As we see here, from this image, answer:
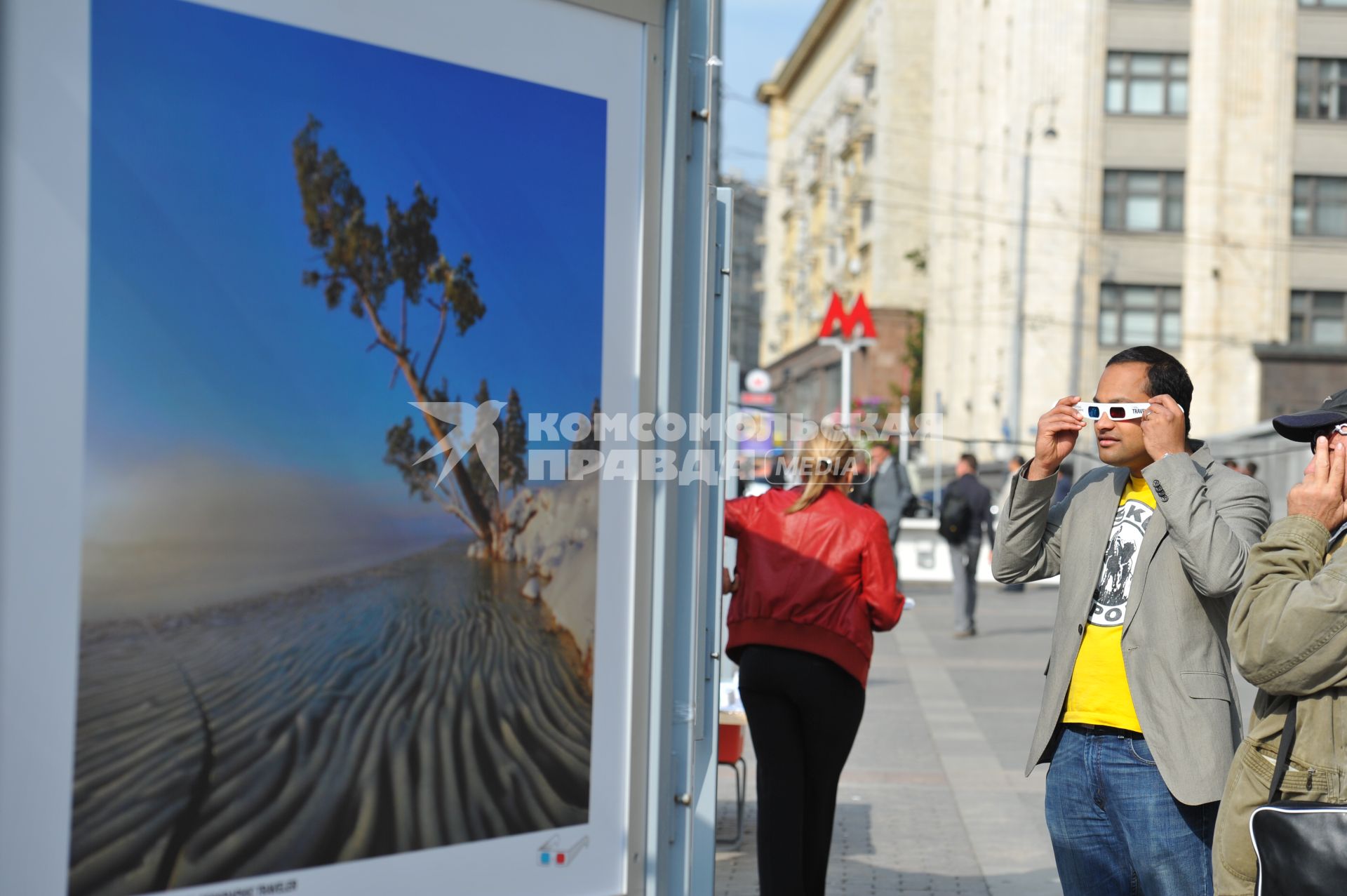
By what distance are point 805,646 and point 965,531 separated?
11559mm

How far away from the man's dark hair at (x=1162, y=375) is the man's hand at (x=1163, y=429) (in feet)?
0.18

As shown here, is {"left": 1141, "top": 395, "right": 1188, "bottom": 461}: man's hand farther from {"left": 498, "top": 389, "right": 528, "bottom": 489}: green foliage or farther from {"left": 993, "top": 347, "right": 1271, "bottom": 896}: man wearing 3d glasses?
{"left": 498, "top": 389, "right": 528, "bottom": 489}: green foliage

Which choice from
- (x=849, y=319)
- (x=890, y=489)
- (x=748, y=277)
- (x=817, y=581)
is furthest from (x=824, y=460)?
(x=748, y=277)

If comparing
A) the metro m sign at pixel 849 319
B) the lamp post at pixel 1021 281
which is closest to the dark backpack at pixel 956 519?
the metro m sign at pixel 849 319

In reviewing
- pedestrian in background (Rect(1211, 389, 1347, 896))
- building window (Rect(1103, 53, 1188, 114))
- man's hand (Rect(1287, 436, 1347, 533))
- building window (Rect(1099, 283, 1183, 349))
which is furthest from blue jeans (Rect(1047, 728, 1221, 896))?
building window (Rect(1103, 53, 1188, 114))

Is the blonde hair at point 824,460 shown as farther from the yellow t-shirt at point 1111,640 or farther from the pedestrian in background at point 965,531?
the pedestrian in background at point 965,531

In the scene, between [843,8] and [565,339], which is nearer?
[565,339]

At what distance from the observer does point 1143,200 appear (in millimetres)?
41531

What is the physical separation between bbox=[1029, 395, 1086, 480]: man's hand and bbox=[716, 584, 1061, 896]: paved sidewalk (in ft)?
9.76

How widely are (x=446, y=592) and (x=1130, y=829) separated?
2072mm

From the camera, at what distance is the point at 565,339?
272cm

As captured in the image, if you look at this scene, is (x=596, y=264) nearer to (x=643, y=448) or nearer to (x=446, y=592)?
(x=643, y=448)

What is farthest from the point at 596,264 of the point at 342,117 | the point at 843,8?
the point at 843,8

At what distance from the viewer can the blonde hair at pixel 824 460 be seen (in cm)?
539
